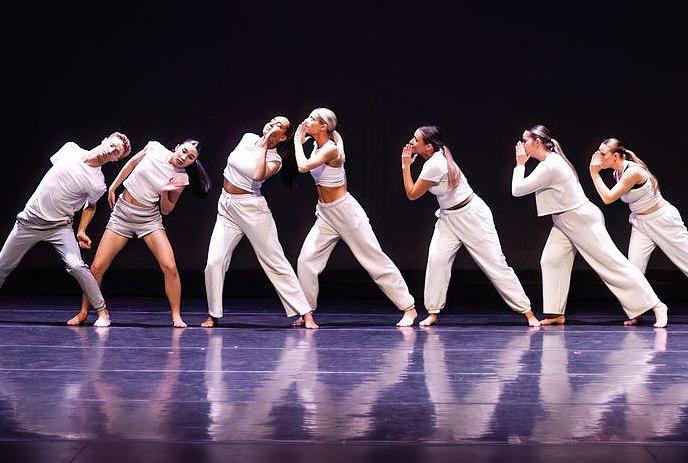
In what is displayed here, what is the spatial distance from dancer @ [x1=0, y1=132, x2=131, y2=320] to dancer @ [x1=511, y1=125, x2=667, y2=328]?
7.45 feet

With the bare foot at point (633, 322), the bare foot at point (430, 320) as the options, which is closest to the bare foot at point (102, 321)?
the bare foot at point (430, 320)

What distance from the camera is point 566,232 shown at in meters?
6.65

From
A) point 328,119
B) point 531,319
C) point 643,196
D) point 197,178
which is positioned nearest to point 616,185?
point 643,196

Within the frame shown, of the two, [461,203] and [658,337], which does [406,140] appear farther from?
[658,337]

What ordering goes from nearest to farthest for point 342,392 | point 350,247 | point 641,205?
1. point 342,392
2. point 350,247
3. point 641,205

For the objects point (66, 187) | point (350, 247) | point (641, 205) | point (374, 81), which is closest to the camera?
point (66, 187)

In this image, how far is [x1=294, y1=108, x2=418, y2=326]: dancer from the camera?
633cm

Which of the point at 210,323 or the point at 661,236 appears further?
the point at 661,236

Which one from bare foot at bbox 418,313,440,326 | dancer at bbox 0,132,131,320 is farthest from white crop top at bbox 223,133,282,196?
bare foot at bbox 418,313,440,326

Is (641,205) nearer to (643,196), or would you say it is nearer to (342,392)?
(643,196)

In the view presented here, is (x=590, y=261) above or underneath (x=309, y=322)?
above

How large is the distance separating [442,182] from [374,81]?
2.71m

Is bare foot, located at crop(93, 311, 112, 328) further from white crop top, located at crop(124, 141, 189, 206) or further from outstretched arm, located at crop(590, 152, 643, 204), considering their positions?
outstretched arm, located at crop(590, 152, 643, 204)

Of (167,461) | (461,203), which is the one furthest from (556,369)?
(167,461)
